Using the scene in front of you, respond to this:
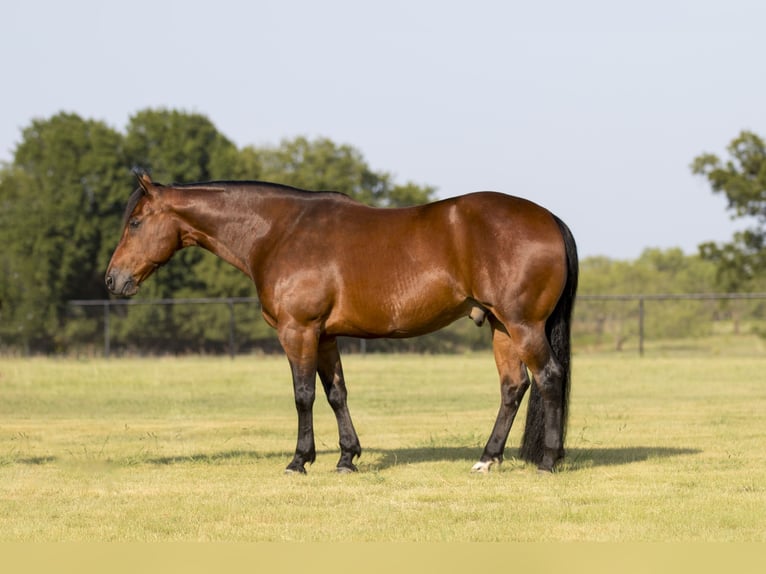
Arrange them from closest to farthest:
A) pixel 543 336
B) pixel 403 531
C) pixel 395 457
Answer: pixel 403 531
pixel 543 336
pixel 395 457

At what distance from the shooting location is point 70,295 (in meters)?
50.1

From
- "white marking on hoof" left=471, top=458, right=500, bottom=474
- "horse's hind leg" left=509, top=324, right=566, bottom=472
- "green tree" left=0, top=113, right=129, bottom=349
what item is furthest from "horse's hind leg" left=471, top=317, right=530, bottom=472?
"green tree" left=0, top=113, right=129, bottom=349

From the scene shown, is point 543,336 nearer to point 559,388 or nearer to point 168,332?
point 559,388

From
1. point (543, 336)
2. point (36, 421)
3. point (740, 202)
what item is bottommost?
point (36, 421)

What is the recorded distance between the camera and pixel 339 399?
10375mm

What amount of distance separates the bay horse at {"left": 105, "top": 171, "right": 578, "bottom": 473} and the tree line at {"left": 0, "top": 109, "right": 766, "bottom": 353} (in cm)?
3026

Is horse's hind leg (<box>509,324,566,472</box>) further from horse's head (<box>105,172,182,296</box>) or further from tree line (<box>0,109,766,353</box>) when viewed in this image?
tree line (<box>0,109,766,353</box>)

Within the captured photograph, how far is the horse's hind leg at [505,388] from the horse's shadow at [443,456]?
0.38 meters

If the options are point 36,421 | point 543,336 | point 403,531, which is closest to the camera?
point 403,531

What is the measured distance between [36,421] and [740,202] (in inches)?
1317

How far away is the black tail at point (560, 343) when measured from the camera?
991cm

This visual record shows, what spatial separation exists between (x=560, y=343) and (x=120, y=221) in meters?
43.4

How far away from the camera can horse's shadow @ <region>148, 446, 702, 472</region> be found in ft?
35.2

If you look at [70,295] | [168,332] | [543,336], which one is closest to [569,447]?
[543,336]
